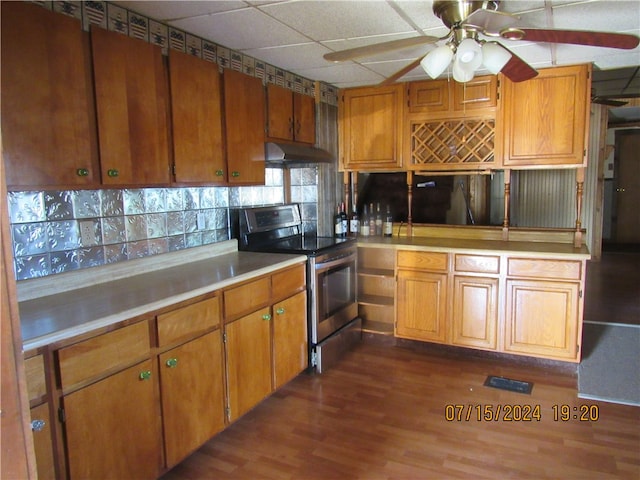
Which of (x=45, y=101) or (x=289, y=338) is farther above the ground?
(x=45, y=101)

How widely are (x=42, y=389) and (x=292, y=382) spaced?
5.93 ft

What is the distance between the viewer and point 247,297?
98.1 inches

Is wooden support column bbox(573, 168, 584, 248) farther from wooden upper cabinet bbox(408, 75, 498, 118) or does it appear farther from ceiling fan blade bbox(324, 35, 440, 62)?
ceiling fan blade bbox(324, 35, 440, 62)

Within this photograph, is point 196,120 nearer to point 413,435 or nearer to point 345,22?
point 345,22

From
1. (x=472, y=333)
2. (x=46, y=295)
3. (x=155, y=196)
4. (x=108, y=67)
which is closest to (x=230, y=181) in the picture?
(x=155, y=196)

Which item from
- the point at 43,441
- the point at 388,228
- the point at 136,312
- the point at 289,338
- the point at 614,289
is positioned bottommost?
the point at 614,289

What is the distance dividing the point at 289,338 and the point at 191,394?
34.8 inches

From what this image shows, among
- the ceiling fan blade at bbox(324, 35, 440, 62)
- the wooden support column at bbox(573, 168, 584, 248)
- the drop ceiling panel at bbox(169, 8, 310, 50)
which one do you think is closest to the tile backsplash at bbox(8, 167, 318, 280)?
the drop ceiling panel at bbox(169, 8, 310, 50)

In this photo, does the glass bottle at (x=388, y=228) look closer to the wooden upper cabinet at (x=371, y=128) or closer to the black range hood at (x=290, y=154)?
the wooden upper cabinet at (x=371, y=128)

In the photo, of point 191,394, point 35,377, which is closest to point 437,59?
point 191,394

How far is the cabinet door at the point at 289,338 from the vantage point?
2789 millimetres

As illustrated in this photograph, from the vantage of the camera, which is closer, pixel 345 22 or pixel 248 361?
pixel 345 22

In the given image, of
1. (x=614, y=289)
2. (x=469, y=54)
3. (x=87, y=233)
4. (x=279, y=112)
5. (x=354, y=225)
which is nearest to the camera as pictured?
(x=469, y=54)

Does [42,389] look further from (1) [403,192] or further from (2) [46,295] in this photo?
(1) [403,192]
